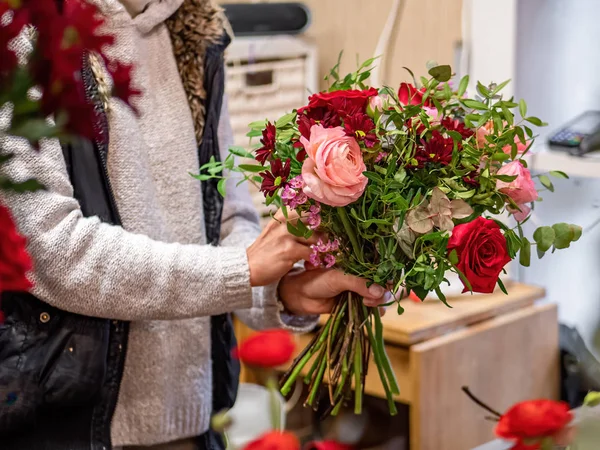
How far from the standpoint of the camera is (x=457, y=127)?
1.10 m

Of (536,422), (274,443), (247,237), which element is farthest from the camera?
(247,237)

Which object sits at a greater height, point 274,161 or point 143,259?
point 274,161

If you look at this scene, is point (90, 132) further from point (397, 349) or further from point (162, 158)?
point (397, 349)

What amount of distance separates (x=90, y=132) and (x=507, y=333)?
170 centimetres

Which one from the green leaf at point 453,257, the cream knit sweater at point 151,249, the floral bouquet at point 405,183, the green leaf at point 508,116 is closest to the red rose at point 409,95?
the floral bouquet at point 405,183

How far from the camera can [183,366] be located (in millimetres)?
1365

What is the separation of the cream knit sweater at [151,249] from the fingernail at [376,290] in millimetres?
183

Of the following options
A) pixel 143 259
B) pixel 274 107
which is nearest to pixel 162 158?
pixel 143 259

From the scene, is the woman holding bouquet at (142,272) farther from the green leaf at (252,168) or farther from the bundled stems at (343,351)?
the green leaf at (252,168)

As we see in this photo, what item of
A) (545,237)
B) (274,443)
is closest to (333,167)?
(545,237)

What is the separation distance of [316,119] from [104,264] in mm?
353

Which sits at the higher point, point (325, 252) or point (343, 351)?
point (325, 252)

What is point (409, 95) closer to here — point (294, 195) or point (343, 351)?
point (294, 195)

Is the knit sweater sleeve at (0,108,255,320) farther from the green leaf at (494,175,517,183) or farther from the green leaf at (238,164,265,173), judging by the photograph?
the green leaf at (494,175,517,183)
